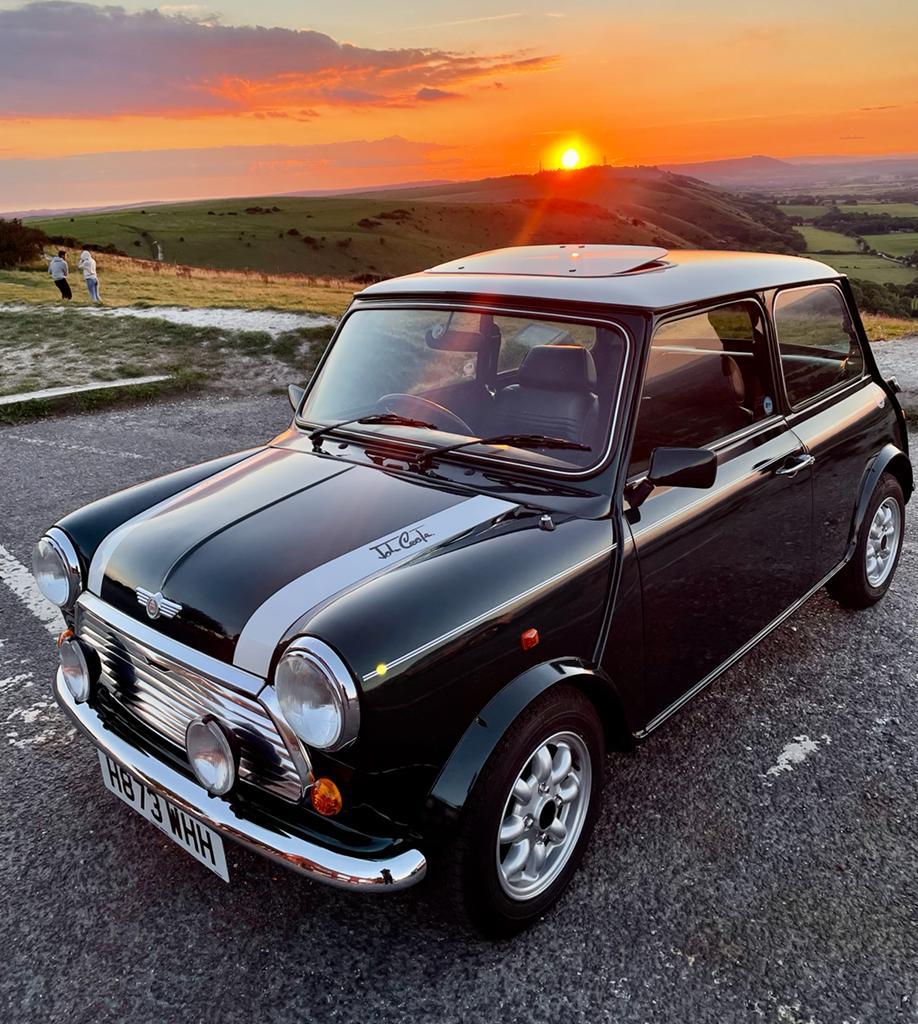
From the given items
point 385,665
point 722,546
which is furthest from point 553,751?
point 722,546

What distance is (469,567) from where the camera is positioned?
7.84ft

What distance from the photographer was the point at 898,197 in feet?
260

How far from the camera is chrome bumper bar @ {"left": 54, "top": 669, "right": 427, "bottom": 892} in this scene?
6.89 ft

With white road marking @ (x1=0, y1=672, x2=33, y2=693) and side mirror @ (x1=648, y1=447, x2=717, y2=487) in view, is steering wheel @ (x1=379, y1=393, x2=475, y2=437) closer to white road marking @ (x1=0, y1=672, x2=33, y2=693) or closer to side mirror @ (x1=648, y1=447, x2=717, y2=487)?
side mirror @ (x1=648, y1=447, x2=717, y2=487)

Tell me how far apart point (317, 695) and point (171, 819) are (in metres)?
0.83

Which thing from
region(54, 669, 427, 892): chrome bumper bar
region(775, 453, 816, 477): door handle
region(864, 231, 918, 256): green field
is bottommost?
region(864, 231, 918, 256): green field

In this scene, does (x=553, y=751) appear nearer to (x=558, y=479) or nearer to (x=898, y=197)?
(x=558, y=479)

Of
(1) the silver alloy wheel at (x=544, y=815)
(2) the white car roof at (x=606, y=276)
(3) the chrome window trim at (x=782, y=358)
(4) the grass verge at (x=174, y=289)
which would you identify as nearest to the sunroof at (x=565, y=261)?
(2) the white car roof at (x=606, y=276)

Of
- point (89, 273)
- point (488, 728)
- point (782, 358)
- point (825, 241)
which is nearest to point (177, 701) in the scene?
point (488, 728)

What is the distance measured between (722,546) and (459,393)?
3.99 ft

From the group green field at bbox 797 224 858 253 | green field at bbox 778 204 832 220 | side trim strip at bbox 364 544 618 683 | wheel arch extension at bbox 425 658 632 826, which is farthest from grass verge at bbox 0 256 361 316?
green field at bbox 778 204 832 220

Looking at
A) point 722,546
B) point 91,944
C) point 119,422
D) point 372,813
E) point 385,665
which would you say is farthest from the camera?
point 119,422

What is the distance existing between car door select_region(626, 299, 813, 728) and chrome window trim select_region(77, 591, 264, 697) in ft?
4.48
